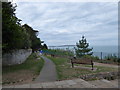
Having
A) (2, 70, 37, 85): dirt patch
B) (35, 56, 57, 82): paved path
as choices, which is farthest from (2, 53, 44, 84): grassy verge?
(35, 56, 57, 82): paved path

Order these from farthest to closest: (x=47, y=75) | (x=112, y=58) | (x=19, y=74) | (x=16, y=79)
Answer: (x=112, y=58) → (x=19, y=74) → (x=47, y=75) → (x=16, y=79)

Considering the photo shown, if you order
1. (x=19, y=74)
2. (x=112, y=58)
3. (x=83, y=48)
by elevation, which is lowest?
(x=19, y=74)

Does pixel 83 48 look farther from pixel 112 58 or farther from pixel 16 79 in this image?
pixel 16 79

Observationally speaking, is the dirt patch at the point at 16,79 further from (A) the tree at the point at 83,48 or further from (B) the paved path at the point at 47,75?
(A) the tree at the point at 83,48

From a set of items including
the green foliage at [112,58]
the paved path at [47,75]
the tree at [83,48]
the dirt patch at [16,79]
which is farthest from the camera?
the tree at [83,48]

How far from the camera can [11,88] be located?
398 centimetres

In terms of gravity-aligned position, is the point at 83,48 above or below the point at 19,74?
above

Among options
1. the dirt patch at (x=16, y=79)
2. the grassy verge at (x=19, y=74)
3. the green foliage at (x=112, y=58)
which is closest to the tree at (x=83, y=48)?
the green foliage at (x=112, y=58)

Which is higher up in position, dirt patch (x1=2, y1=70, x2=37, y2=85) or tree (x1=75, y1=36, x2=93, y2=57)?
tree (x1=75, y1=36, x2=93, y2=57)

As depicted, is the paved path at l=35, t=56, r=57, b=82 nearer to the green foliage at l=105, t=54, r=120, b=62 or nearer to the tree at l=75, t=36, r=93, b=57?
the green foliage at l=105, t=54, r=120, b=62

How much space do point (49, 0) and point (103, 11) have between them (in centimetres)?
378

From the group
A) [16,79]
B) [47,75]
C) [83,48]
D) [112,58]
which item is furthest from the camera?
[83,48]

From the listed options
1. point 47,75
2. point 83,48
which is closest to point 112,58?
point 83,48

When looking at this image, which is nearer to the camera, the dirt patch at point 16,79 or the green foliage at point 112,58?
the dirt patch at point 16,79
